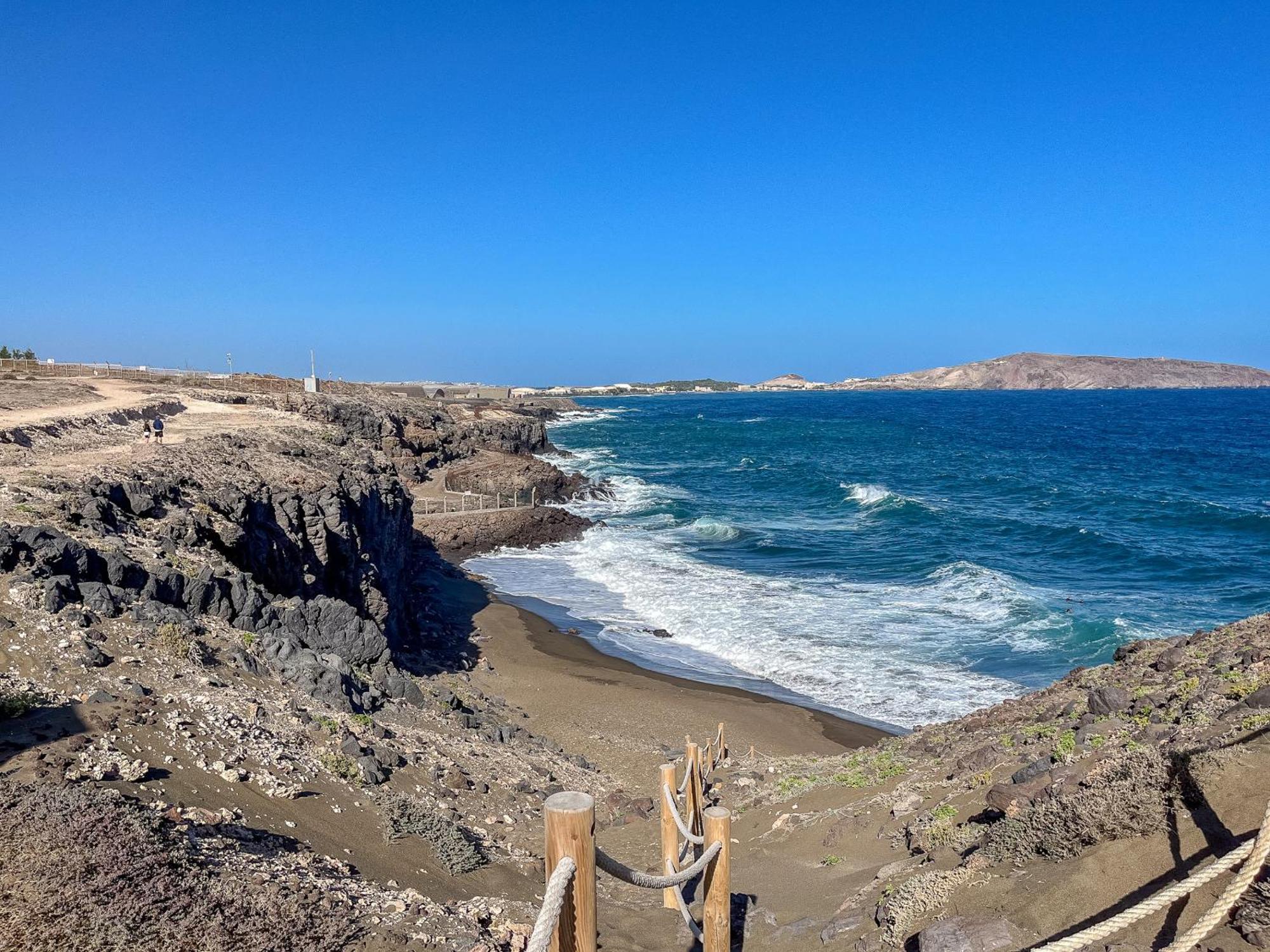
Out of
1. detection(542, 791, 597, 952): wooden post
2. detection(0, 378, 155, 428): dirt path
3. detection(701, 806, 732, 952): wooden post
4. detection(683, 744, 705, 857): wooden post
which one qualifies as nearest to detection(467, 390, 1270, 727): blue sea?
detection(683, 744, 705, 857): wooden post

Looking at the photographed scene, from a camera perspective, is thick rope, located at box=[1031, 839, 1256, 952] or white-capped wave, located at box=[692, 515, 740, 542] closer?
thick rope, located at box=[1031, 839, 1256, 952]

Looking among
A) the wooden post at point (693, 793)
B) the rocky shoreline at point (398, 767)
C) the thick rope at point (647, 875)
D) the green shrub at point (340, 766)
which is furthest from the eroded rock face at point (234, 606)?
the thick rope at point (647, 875)

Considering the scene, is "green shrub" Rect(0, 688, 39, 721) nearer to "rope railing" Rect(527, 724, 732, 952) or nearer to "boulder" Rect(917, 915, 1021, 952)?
"rope railing" Rect(527, 724, 732, 952)

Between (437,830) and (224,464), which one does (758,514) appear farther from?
(437,830)

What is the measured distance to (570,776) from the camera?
11.2 metres

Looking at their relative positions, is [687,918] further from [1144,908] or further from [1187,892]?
[1187,892]

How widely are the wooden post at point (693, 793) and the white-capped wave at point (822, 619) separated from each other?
8.09m

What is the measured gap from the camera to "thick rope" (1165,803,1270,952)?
3277mm

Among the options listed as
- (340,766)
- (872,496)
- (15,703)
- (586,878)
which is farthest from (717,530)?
(586,878)

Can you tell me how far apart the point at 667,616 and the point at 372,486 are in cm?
940

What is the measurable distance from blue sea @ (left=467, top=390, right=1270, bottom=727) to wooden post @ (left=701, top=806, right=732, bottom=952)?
11.5 metres

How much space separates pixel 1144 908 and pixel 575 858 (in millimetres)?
2523

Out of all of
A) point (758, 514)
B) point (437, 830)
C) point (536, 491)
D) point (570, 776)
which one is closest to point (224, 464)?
point (570, 776)

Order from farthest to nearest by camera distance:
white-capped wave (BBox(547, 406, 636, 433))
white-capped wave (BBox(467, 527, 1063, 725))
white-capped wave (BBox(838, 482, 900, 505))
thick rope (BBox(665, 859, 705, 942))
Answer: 1. white-capped wave (BBox(547, 406, 636, 433))
2. white-capped wave (BBox(838, 482, 900, 505))
3. white-capped wave (BBox(467, 527, 1063, 725))
4. thick rope (BBox(665, 859, 705, 942))
